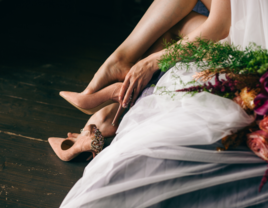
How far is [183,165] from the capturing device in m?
0.53

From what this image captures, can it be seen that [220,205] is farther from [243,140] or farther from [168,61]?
[168,61]

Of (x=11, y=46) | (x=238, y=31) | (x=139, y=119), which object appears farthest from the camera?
(x=11, y=46)

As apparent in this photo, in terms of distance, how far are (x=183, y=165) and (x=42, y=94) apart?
3.88ft

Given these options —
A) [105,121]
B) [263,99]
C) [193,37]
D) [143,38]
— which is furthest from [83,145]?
[263,99]

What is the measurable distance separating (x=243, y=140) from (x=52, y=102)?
117cm

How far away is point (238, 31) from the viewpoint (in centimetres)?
85

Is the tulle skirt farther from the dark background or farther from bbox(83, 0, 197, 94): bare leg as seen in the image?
the dark background

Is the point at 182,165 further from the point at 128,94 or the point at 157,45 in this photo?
the point at 157,45

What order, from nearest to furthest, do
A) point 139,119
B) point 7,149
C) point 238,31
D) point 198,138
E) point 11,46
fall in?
point 198,138, point 139,119, point 238,31, point 7,149, point 11,46

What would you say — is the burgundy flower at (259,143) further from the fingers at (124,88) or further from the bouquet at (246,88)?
the fingers at (124,88)

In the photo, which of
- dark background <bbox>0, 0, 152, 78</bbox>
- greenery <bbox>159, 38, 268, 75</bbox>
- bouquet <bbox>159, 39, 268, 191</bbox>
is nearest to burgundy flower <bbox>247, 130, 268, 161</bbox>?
bouquet <bbox>159, 39, 268, 191</bbox>

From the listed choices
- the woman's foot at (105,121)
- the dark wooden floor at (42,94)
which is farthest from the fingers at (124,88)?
the dark wooden floor at (42,94)

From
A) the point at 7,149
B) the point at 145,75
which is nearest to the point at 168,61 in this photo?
the point at 145,75

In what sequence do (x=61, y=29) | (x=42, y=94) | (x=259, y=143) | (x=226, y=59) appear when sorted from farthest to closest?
1. (x=61, y=29)
2. (x=42, y=94)
3. (x=226, y=59)
4. (x=259, y=143)
